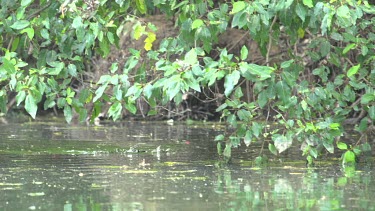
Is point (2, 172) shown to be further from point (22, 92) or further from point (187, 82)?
point (187, 82)

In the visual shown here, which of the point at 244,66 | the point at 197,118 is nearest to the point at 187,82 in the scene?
the point at 244,66

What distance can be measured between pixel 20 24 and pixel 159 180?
1702 millimetres

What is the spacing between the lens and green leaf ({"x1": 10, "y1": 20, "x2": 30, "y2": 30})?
7.77 meters

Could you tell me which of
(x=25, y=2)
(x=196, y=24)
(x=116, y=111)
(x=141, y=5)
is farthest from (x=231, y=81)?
(x=25, y=2)

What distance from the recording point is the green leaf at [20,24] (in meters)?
7.77

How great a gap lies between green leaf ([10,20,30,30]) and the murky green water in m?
1.11

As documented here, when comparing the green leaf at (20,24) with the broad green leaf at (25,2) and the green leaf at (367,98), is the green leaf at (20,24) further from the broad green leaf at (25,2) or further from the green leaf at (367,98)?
the green leaf at (367,98)

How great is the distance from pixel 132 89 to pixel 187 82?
0.78 meters

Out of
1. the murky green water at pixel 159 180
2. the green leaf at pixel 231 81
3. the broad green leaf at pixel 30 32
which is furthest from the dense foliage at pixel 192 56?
the murky green water at pixel 159 180

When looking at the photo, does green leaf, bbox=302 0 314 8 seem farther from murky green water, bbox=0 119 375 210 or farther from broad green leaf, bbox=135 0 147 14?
broad green leaf, bbox=135 0 147 14

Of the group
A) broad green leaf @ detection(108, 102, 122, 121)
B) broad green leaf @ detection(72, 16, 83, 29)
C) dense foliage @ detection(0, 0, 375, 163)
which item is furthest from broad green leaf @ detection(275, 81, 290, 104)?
broad green leaf @ detection(72, 16, 83, 29)

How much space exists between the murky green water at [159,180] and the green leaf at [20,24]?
1112 mm


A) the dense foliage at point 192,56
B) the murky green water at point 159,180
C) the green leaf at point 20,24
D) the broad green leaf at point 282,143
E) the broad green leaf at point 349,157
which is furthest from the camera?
the broad green leaf at point 349,157

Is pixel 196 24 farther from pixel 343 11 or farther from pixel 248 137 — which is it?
pixel 248 137
